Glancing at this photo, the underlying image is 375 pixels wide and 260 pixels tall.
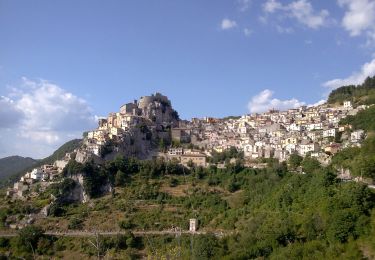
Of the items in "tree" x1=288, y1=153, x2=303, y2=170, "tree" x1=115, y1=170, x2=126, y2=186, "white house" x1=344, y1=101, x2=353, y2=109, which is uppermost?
"white house" x1=344, y1=101, x2=353, y2=109

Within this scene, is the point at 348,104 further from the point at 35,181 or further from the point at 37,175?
the point at 35,181

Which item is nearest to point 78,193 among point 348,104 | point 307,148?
point 307,148

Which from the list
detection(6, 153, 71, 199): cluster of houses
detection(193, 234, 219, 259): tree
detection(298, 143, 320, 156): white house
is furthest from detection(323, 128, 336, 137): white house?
detection(6, 153, 71, 199): cluster of houses

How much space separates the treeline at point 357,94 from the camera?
64113mm

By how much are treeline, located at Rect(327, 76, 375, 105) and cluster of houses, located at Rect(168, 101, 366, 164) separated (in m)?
1.77

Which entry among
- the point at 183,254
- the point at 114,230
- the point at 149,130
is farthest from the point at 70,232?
the point at 149,130

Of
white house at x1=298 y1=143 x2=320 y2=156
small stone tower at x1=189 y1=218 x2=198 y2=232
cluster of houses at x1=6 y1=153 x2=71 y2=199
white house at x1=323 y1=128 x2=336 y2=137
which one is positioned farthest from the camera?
white house at x1=323 y1=128 x2=336 y2=137

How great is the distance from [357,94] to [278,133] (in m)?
15.1

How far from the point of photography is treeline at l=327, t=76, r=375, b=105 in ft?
210

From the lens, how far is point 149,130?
64750 millimetres

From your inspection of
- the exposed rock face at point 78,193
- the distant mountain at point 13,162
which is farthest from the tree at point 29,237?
the distant mountain at point 13,162

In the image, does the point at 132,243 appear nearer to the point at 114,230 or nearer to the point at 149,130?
the point at 114,230

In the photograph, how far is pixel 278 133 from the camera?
64.8m

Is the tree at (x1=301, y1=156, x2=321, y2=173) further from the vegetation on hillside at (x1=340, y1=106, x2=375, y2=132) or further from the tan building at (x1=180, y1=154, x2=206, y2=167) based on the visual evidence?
the tan building at (x1=180, y1=154, x2=206, y2=167)
